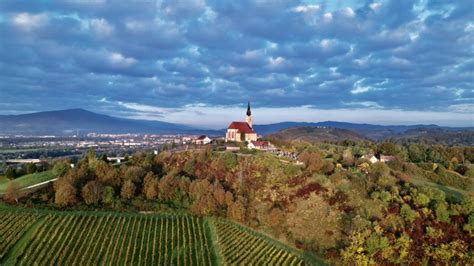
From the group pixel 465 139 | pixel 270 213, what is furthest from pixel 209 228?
pixel 465 139

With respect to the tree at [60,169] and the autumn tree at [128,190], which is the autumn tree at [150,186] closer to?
the autumn tree at [128,190]

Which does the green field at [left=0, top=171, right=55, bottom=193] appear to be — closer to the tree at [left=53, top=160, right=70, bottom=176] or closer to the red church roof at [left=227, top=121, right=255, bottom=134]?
the tree at [left=53, top=160, right=70, bottom=176]

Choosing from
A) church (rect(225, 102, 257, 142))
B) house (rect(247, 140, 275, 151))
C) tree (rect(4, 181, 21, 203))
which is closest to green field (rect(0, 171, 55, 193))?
tree (rect(4, 181, 21, 203))

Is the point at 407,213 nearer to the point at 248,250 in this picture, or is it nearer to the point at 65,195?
the point at 248,250

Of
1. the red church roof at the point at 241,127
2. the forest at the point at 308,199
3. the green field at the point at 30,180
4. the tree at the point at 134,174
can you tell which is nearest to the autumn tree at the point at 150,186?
the forest at the point at 308,199

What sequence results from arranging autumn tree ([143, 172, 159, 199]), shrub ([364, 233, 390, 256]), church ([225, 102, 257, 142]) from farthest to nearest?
church ([225, 102, 257, 142])
autumn tree ([143, 172, 159, 199])
shrub ([364, 233, 390, 256])

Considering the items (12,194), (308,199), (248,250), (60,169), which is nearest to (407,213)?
(308,199)
